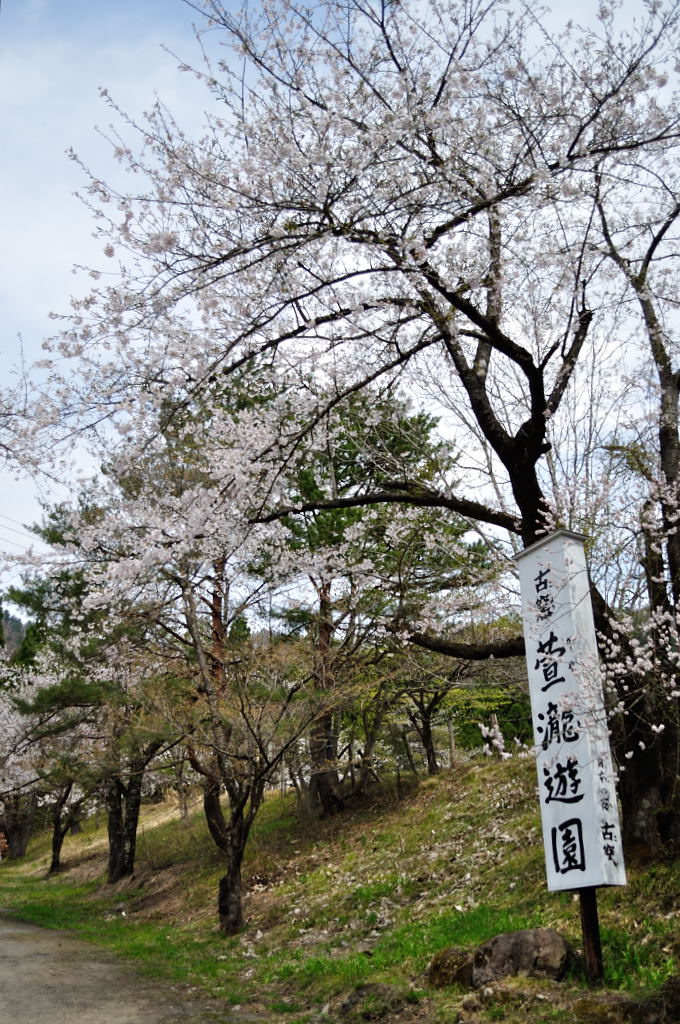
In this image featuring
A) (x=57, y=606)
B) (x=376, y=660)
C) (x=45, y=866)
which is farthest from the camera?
(x=45, y=866)

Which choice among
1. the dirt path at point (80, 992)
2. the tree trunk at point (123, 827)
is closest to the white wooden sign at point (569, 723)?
the dirt path at point (80, 992)

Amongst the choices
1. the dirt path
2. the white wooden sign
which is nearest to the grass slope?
the dirt path

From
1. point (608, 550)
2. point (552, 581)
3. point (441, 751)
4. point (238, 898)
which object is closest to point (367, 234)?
point (552, 581)

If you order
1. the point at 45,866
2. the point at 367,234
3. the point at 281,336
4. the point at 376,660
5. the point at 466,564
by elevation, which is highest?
the point at 367,234

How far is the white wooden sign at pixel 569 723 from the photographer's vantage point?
5070 mm

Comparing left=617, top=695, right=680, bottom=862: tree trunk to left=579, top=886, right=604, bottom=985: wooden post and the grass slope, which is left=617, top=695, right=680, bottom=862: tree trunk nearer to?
the grass slope

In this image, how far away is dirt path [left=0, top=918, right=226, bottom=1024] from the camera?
6.30m

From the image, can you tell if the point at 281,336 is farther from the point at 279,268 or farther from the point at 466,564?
the point at 466,564

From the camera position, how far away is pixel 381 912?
29.1ft

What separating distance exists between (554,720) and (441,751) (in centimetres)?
1518

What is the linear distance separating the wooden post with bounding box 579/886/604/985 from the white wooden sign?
0.39ft

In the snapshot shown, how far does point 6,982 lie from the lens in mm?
7863

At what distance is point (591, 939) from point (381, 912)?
14.7ft

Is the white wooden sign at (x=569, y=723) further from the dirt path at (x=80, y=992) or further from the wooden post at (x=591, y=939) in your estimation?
the dirt path at (x=80, y=992)
